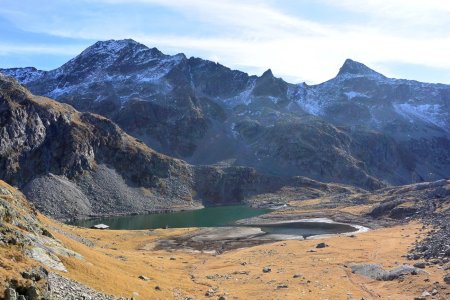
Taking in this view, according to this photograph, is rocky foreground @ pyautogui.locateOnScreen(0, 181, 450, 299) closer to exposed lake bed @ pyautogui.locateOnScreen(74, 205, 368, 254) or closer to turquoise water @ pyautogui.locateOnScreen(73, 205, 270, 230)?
exposed lake bed @ pyautogui.locateOnScreen(74, 205, 368, 254)

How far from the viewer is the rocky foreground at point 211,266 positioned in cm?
3747

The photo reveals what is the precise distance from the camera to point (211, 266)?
80.9 m

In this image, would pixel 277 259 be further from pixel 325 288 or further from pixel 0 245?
pixel 0 245

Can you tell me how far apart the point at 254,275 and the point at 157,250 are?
136 ft

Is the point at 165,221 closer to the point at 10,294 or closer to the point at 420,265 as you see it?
the point at 420,265

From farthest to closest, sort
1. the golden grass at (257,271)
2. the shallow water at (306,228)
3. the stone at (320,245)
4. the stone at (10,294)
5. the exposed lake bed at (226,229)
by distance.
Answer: the shallow water at (306,228), the exposed lake bed at (226,229), the stone at (320,245), the golden grass at (257,271), the stone at (10,294)

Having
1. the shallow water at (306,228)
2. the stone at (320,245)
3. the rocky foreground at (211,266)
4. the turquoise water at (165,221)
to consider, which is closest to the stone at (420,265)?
the rocky foreground at (211,266)

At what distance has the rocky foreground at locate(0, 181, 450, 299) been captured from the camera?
37.5 metres

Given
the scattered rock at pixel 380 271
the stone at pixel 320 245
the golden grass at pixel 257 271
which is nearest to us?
the golden grass at pixel 257 271

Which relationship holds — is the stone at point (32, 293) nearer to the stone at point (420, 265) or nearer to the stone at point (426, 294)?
the stone at point (426, 294)

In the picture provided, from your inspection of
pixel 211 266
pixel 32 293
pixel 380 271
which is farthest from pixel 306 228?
pixel 32 293

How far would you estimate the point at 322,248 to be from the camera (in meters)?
97.4

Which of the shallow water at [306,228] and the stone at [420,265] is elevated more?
the stone at [420,265]

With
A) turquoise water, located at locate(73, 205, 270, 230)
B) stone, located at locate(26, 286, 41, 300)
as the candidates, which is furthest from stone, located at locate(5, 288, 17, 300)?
turquoise water, located at locate(73, 205, 270, 230)
